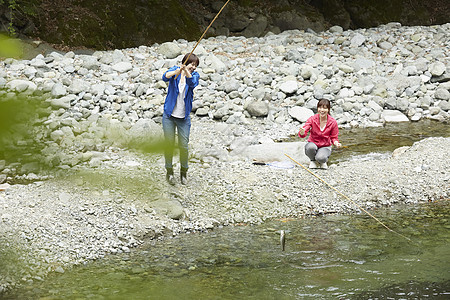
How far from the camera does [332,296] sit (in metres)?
4.30

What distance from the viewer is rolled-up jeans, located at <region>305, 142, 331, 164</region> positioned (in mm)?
7477

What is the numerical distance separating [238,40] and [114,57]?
4.27 m

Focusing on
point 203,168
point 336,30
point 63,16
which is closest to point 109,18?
point 63,16

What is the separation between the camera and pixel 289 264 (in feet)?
16.4

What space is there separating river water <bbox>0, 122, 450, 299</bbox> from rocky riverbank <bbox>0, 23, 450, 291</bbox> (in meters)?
0.30

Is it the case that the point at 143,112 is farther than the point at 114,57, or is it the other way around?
the point at 114,57

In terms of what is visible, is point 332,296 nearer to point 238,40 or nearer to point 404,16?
point 238,40

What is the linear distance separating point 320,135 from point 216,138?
2950 mm

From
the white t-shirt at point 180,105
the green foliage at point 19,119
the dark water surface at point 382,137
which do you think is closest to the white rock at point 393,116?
the dark water surface at point 382,137

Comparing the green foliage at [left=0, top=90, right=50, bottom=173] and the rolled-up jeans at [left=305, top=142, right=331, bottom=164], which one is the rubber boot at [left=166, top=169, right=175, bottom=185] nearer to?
the rolled-up jeans at [left=305, top=142, right=331, bottom=164]

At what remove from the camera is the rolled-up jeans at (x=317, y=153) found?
7477mm

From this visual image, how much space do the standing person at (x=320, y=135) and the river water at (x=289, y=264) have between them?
129cm

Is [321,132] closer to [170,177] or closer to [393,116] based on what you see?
[170,177]

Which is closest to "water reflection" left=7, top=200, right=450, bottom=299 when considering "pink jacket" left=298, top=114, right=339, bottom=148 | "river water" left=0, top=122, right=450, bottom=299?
"river water" left=0, top=122, right=450, bottom=299
